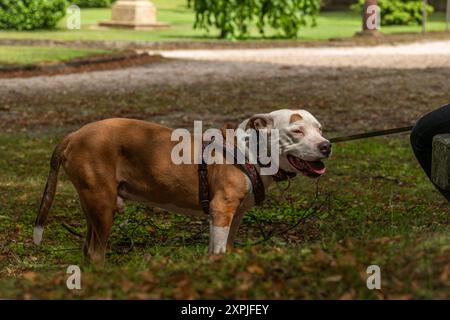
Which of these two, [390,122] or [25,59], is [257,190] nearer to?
[390,122]

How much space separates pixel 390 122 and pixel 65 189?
5526mm

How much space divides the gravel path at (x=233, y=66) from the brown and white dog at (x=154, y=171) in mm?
10330

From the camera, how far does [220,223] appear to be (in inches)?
229

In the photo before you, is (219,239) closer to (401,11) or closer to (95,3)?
(401,11)

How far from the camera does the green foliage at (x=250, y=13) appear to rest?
25.7 meters

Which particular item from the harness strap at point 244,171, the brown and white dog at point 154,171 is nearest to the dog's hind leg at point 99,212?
the brown and white dog at point 154,171

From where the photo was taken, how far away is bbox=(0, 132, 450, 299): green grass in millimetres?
4594

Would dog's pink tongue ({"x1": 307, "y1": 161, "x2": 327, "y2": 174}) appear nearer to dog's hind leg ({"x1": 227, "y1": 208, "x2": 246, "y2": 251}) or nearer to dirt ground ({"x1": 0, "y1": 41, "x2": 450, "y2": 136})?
dog's hind leg ({"x1": 227, "y1": 208, "x2": 246, "y2": 251})

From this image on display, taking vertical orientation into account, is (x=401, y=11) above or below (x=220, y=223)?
above

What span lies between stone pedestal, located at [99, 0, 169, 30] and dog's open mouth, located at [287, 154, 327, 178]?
84.0 ft

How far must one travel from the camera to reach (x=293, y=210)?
26.3 ft

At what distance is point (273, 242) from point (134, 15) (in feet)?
83.7

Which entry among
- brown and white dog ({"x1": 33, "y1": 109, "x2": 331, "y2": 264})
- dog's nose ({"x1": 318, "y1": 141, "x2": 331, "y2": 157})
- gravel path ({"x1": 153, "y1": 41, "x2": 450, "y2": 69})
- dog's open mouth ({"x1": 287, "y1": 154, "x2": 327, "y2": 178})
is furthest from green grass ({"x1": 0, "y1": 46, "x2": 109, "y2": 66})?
dog's nose ({"x1": 318, "y1": 141, "x2": 331, "y2": 157})

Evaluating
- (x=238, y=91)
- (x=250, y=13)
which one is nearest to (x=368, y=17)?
(x=250, y=13)
